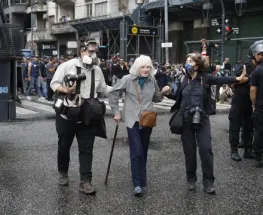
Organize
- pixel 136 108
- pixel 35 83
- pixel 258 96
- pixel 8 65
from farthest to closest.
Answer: pixel 35 83 < pixel 8 65 < pixel 258 96 < pixel 136 108

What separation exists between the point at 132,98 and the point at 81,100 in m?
0.64

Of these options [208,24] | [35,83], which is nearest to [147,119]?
[35,83]

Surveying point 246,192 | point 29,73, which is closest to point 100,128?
point 246,192

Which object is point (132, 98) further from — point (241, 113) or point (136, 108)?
point (241, 113)

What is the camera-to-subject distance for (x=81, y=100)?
567cm

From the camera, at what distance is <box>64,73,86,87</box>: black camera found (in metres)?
5.49

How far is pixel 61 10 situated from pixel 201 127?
45.4 meters

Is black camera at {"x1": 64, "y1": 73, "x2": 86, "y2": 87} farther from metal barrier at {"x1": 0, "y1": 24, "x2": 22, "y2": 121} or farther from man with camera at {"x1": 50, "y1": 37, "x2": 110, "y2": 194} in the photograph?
metal barrier at {"x1": 0, "y1": 24, "x2": 22, "y2": 121}

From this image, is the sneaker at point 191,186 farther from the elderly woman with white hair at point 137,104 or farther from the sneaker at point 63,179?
the sneaker at point 63,179

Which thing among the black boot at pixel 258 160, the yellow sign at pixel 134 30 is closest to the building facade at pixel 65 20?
the yellow sign at pixel 134 30

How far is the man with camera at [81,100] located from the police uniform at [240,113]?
293 cm

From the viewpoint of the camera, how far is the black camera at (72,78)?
5.49 meters

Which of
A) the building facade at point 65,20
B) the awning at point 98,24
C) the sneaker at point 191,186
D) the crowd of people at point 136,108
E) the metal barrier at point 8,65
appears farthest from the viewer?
the building facade at point 65,20

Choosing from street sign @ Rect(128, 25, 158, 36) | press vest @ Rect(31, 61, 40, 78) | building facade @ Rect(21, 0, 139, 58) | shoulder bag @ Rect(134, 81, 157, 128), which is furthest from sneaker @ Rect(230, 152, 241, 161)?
building facade @ Rect(21, 0, 139, 58)
